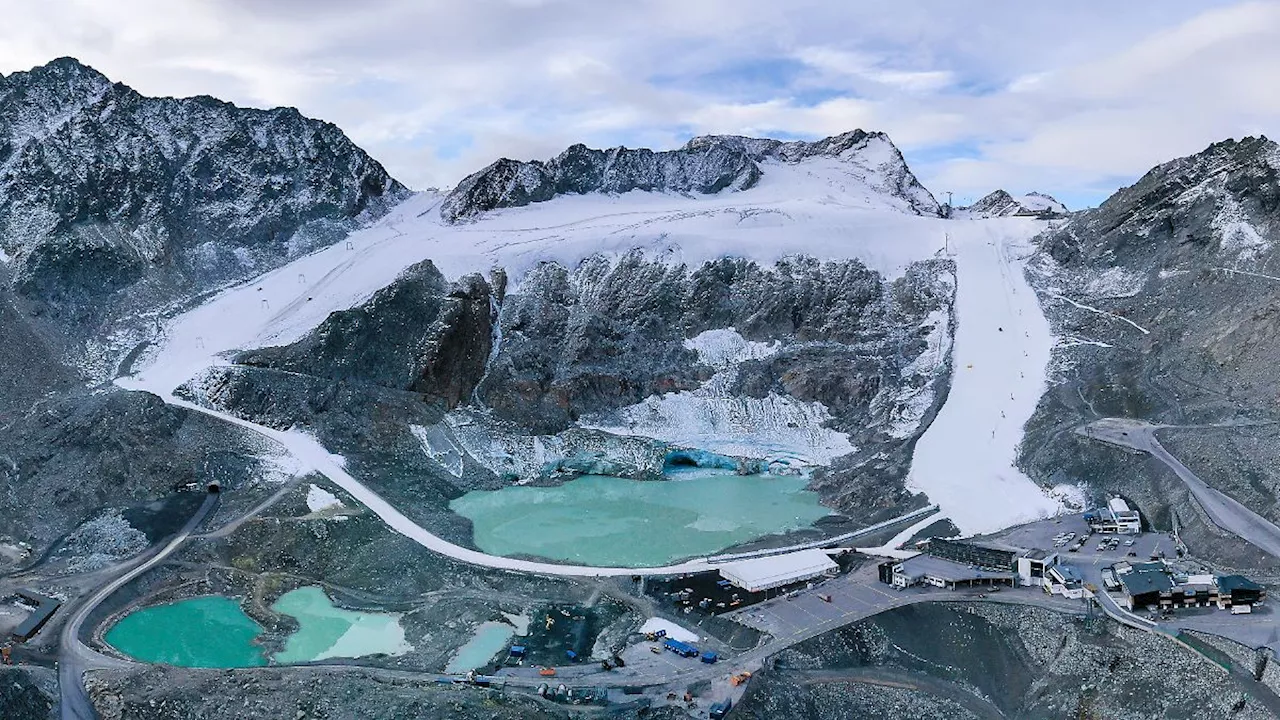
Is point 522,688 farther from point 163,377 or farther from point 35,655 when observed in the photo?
point 163,377

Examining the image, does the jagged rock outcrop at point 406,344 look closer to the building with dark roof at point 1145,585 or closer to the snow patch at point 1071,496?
the snow patch at point 1071,496

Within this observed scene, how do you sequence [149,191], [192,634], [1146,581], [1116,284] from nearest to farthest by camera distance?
[1146,581] < [192,634] < [1116,284] < [149,191]

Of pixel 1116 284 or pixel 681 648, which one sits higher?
pixel 1116 284

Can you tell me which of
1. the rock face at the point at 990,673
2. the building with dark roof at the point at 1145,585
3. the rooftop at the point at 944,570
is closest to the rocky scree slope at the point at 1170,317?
the building with dark roof at the point at 1145,585

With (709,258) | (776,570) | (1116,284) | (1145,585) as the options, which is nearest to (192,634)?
(776,570)

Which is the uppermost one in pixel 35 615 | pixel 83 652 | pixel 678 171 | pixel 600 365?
pixel 678 171

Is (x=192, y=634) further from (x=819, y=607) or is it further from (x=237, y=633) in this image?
(x=819, y=607)

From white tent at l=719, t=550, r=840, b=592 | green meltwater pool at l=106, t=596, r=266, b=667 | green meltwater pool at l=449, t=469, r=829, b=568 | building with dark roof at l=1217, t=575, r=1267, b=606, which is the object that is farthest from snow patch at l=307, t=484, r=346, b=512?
building with dark roof at l=1217, t=575, r=1267, b=606
